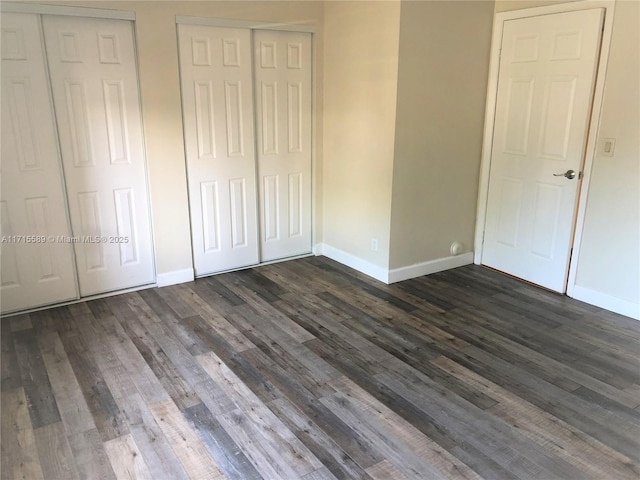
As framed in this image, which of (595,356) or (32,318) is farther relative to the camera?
(32,318)

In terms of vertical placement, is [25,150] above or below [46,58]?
below

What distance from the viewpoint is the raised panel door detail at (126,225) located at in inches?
147

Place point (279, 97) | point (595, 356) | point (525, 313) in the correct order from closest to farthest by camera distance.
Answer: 1. point (595, 356)
2. point (525, 313)
3. point (279, 97)

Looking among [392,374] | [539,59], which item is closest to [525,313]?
[392,374]

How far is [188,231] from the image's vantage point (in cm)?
405

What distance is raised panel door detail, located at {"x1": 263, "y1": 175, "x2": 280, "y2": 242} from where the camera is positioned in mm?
4426

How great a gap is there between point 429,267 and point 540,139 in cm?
137

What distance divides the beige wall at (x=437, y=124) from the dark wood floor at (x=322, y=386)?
577 mm

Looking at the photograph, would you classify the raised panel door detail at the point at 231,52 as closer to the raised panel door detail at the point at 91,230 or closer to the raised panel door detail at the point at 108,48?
the raised panel door detail at the point at 108,48

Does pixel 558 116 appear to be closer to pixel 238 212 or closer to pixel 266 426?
pixel 238 212

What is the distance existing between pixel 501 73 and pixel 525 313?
78.8 inches

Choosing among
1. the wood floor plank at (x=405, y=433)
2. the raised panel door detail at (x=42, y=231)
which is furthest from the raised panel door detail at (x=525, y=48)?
the raised panel door detail at (x=42, y=231)

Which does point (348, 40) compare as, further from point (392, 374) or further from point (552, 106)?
point (392, 374)

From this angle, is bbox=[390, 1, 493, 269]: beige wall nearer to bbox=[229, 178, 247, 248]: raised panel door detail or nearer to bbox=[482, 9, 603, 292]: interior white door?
bbox=[482, 9, 603, 292]: interior white door
